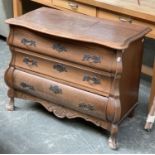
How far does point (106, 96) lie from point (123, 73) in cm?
15

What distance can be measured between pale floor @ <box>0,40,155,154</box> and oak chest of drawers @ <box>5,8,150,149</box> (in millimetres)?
98

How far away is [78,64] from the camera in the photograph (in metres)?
1.91

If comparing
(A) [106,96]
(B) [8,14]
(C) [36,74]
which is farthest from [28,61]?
(B) [8,14]

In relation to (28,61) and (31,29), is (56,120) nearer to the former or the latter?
(28,61)

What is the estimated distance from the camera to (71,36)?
1.85 metres

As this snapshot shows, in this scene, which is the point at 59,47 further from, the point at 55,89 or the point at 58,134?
the point at 58,134

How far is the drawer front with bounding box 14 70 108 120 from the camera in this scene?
6.26 ft

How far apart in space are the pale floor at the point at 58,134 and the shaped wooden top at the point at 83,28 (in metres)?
0.58

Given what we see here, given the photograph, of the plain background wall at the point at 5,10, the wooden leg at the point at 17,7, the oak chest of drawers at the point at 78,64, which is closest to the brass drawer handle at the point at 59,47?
the oak chest of drawers at the point at 78,64

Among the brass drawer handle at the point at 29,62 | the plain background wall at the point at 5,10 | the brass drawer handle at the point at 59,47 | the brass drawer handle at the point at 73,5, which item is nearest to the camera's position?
the brass drawer handle at the point at 59,47

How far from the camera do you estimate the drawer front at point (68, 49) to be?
1809 millimetres

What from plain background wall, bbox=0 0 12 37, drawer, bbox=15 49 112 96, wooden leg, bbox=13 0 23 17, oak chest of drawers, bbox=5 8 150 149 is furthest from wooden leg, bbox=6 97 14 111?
plain background wall, bbox=0 0 12 37

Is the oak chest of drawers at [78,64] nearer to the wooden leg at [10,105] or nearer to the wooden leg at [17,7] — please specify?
the wooden leg at [10,105]

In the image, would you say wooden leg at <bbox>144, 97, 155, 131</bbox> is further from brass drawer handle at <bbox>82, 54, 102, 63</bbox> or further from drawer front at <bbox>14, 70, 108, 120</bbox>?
brass drawer handle at <bbox>82, 54, 102, 63</bbox>
